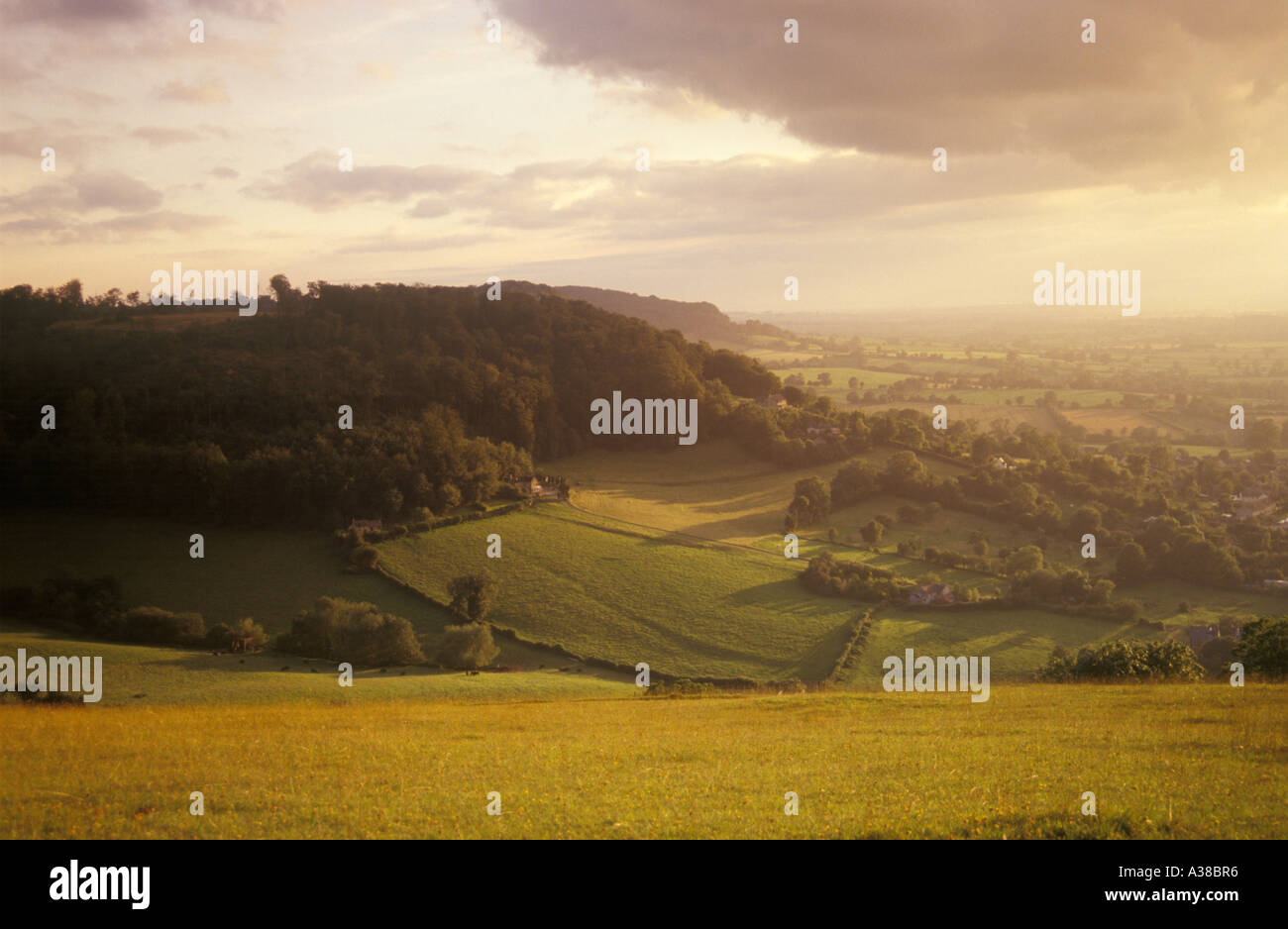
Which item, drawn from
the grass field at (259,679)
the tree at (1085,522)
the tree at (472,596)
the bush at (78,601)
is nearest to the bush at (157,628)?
the bush at (78,601)

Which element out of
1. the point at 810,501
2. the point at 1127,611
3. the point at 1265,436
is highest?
the point at 1265,436

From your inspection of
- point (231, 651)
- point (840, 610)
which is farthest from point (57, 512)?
point (840, 610)

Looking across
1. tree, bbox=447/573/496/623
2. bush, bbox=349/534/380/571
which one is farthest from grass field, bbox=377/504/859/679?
tree, bbox=447/573/496/623

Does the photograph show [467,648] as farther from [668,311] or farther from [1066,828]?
[668,311]

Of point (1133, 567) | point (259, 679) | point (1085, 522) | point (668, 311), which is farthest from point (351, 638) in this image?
point (668, 311)

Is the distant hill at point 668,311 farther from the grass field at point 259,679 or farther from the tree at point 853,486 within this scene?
the grass field at point 259,679

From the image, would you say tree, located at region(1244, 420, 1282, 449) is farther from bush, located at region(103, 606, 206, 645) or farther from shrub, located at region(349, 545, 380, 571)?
bush, located at region(103, 606, 206, 645)
